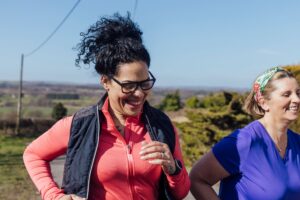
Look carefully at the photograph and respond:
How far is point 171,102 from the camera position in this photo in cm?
3419

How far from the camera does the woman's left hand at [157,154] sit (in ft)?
7.54

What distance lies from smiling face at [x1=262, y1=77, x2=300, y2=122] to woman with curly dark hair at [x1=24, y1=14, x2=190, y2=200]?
0.69 meters

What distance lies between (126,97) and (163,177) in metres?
0.46

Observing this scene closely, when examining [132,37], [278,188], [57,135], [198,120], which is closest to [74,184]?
[57,135]

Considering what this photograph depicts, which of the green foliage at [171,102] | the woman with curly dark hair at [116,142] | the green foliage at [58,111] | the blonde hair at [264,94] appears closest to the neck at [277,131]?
the blonde hair at [264,94]

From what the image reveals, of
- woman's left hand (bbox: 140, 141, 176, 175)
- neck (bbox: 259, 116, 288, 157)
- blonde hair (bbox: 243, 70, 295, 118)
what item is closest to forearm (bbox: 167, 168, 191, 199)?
woman's left hand (bbox: 140, 141, 176, 175)

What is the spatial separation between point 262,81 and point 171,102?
102ft

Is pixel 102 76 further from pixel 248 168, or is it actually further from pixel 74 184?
pixel 248 168

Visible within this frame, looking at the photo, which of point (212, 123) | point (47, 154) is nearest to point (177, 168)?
point (47, 154)

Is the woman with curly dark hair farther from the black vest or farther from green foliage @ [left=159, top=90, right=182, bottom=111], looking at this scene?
green foliage @ [left=159, top=90, right=182, bottom=111]

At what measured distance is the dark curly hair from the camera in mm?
2510

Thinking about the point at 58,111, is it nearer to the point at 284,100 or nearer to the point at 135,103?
the point at 284,100

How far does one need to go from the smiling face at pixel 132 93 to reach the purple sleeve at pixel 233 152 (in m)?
0.60

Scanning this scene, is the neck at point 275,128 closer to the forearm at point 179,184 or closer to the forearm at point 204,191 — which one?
the forearm at point 204,191
